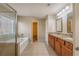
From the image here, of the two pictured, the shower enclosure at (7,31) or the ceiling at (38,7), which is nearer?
the shower enclosure at (7,31)

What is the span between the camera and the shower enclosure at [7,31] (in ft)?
8.54

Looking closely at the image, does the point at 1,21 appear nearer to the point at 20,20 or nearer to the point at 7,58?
the point at 7,58

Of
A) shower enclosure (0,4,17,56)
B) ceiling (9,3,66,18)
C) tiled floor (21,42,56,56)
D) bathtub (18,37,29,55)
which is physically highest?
ceiling (9,3,66,18)

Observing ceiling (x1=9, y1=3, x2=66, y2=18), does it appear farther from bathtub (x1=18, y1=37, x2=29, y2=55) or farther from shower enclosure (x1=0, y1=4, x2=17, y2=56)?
bathtub (x1=18, y1=37, x2=29, y2=55)

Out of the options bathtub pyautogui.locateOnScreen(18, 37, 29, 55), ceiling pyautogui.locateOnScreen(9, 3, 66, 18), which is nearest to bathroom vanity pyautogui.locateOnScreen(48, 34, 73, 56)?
ceiling pyautogui.locateOnScreen(9, 3, 66, 18)

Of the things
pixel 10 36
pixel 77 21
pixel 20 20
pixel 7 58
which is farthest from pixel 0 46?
pixel 20 20

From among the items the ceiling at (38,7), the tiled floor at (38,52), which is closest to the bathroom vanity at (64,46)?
the tiled floor at (38,52)

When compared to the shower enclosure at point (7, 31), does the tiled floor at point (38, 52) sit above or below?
below

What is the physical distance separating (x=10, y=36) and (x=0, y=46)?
479 mm

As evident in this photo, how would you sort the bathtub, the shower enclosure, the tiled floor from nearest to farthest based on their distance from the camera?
the shower enclosure
the bathtub
the tiled floor

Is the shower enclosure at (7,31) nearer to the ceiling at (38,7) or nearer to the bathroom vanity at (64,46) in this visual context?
the ceiling at (38,7)

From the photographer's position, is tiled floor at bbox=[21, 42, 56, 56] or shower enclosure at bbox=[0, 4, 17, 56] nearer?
shower enclosure at bbox=[0, 4, 17, 56]

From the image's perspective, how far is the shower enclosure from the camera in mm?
2603

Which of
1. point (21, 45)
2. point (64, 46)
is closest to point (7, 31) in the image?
point (64, 46)
